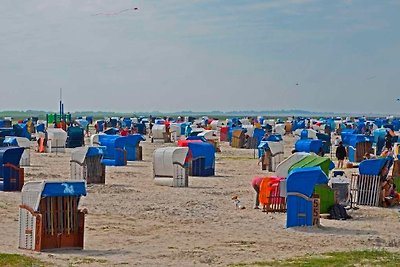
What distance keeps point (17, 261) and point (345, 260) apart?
5.98 metres

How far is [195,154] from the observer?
36281 millimetres

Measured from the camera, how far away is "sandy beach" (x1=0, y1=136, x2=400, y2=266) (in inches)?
630

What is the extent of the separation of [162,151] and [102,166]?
2340 mm

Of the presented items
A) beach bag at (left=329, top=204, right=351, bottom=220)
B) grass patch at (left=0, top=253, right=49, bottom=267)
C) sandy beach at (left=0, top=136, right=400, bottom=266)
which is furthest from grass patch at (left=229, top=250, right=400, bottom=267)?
beach bag at (left=329, top=204, right=351, bottom=220)

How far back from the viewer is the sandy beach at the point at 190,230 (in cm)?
1600

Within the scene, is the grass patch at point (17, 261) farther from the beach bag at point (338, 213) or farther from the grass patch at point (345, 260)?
the beach bag at point (338, 213)

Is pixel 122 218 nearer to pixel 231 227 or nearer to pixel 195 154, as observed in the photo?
pixel 231 227

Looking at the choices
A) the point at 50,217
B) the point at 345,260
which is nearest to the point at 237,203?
the point at 50,217

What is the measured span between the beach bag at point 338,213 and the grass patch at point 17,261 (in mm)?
9593

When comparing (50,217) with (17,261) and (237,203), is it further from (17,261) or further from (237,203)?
(237,203)

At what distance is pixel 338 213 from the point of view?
2230cm

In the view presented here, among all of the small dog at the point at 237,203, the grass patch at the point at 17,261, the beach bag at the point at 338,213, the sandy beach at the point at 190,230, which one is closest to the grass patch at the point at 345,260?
the sandy beach at the point at 190,230

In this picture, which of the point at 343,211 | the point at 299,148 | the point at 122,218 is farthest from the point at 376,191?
the point at 299,148

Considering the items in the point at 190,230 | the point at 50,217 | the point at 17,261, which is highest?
the point at 50,217
